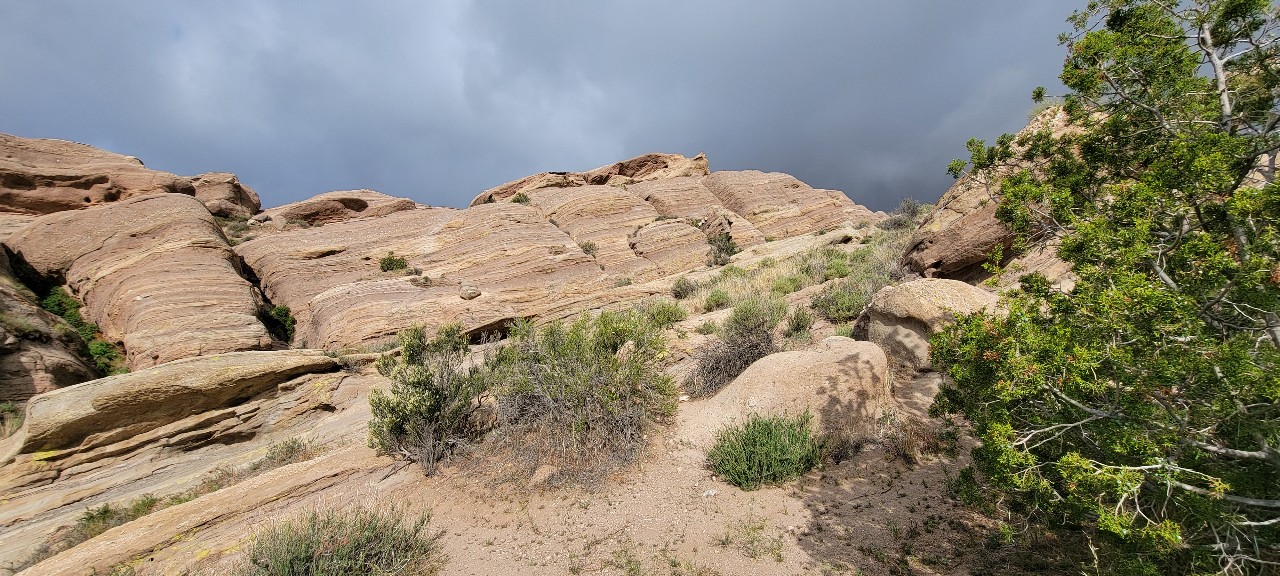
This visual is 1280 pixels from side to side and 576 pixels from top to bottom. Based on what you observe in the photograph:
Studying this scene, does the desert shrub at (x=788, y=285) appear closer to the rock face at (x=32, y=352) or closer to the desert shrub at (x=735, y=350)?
the desert shrub at (x=735, y=350)

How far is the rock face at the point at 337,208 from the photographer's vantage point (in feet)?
105

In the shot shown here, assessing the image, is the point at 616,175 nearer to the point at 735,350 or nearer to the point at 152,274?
the point at 152,274

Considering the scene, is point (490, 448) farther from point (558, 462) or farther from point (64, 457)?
point (64, 457)

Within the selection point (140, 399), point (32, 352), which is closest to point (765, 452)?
point (140, 399)

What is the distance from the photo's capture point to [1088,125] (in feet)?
12.0

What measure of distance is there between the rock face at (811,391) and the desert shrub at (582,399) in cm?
73

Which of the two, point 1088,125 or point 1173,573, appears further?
point 1088,125

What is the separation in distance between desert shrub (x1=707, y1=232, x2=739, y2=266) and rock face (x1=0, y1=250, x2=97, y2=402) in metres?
23.5

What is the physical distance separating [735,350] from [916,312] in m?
2.82

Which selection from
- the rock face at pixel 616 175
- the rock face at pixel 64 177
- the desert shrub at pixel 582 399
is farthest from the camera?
the rock face at pixel 616 175

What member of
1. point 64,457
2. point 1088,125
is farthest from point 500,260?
point 1088,125

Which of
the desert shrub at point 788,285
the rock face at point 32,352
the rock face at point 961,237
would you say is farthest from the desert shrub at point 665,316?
the rock face at point 32,352

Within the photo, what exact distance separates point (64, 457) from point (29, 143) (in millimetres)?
28711

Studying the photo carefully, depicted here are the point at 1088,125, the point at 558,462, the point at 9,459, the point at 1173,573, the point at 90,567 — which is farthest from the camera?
the point at 9,459
